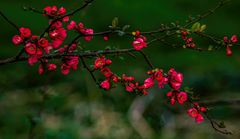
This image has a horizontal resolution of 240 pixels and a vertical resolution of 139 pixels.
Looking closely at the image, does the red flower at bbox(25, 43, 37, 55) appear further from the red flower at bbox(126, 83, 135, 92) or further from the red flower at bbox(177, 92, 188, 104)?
the red flower at bbox(177, 92, 188, 104)

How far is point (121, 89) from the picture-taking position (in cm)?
331

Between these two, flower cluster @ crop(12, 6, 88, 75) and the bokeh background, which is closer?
flower cluster @ crop(12, 6, 88, 75)

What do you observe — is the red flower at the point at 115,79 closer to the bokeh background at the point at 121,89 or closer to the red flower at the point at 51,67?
the red flower at the point at 51,67

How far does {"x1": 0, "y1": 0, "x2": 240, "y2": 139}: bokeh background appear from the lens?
2924 millimetres

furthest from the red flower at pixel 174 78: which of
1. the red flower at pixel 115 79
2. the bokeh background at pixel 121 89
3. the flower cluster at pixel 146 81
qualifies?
the bokeh background at pixel 121 89

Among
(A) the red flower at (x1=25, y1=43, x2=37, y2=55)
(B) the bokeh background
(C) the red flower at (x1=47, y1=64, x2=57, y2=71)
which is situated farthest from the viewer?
(B) the bokeh background

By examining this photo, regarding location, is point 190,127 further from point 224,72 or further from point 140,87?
point 140,87

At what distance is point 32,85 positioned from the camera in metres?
3.17

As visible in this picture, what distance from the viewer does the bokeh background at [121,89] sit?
2.92 m

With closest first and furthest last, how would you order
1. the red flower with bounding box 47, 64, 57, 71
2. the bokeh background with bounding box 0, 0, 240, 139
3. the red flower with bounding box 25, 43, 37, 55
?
the red flower with bounding box 25, 43, 37, 55
the red flower with bounding box 47, 64, 57, 71
the bokeh background with bounding box 0, 0, 240, 139

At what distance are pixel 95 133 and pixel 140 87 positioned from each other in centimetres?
208

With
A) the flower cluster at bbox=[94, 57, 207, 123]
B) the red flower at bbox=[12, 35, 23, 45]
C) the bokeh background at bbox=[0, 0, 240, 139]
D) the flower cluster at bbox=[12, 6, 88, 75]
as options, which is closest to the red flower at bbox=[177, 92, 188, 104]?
the flower cluster at bbox=[94, 57, 207, 123]

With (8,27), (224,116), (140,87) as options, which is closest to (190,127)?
(224,116)

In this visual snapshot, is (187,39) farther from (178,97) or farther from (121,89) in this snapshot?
(121,89)
